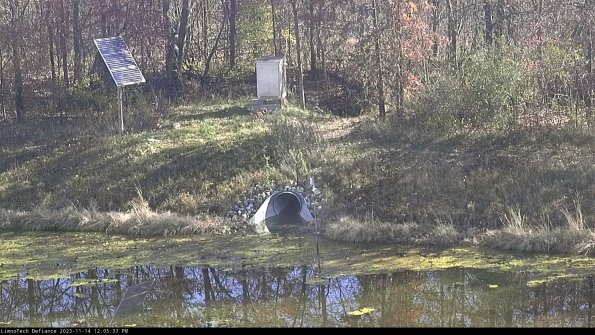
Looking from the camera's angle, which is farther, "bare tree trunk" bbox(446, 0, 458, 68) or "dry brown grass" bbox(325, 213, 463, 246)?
"bare tree trunk" bbox(446, 0, 458, 68)

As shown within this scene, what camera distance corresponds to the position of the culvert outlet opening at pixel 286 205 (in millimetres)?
17562

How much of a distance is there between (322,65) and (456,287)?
1704 cm

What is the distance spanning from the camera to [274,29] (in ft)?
93.2

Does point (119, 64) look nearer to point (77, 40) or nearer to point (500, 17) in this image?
point (77, 40)

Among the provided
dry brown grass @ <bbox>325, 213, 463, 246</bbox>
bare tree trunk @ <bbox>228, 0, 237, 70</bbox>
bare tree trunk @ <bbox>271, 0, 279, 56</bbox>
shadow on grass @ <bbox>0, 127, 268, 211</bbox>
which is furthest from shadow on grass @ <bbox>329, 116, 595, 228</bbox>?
bare tree trunk @ <bbox>228, 0, 237, 70</bbox>

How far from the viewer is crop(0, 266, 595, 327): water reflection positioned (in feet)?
35.0

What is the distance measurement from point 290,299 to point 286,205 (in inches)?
252

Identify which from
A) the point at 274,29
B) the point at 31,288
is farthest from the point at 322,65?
the point at 31,288

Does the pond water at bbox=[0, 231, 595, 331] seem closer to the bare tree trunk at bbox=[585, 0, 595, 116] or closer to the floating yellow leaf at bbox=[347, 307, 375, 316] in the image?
the floating yellow leaf at bbox=[347, 307, 375, 316]

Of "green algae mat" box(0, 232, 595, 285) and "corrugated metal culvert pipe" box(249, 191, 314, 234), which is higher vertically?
"corrugated metal culvert pipe" box(249, 191, 314, 234)

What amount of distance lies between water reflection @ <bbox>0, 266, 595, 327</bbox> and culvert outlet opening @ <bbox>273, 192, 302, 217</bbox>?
421 cm

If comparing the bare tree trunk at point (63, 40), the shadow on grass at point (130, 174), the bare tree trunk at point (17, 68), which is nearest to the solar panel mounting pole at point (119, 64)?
the shadow on grass at point (130, 174)

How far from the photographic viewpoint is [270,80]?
76.9 ft

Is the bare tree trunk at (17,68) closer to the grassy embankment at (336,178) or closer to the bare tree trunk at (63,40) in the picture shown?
the bare tree trunk at (63,40)
